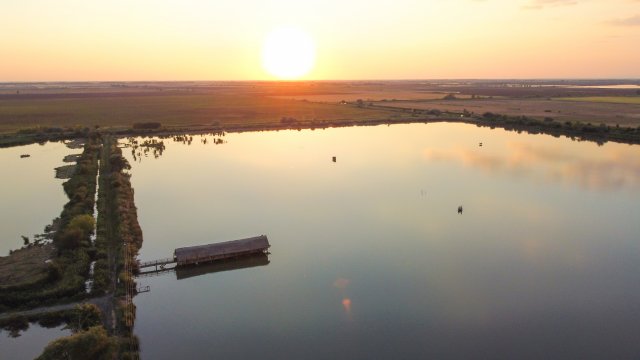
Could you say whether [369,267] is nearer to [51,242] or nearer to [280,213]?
[280,213]

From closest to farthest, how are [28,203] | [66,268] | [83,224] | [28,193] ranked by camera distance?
[66,268] < [83,224] < [28,203] < [28,193]

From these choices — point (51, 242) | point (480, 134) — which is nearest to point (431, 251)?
point (51, 242)

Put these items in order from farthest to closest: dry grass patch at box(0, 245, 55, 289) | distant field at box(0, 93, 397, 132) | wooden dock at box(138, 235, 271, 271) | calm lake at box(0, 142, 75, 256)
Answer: distant field at box(0, 93, 397, 132)
calm lake at box(0, 142, 75, 256)
wooden dock at box(138, 235, 271, 271)
dry grass patch at box(0, 245, 55, 289)

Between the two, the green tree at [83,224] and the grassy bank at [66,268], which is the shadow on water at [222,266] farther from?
the green tree at [83,224]

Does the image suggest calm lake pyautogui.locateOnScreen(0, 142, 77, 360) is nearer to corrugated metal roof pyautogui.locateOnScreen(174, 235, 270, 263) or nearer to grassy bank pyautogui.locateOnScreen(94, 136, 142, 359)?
grassy bank pyautogui.locateOnScreen(94, 136, 142, 359)

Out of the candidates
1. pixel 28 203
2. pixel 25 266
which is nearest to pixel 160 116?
pixel 28 203

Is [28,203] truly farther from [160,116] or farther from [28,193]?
[160,116]

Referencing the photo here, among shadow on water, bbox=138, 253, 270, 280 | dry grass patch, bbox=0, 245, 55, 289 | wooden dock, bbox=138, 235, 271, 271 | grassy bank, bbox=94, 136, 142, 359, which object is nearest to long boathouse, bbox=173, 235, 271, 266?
wooden dock, bbox=138, 235, 271, 271

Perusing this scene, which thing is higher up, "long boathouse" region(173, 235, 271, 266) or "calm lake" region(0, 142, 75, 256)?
"calm lake" region(0, 142, 75, 256)
